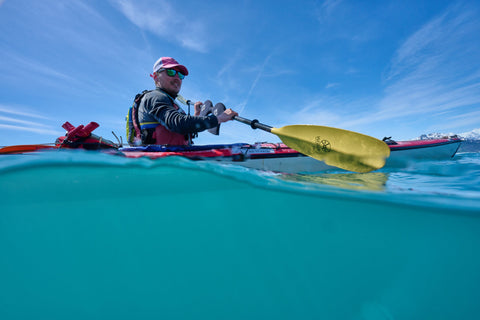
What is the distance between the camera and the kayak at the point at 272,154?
3311mm

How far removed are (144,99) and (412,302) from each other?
5480 mm

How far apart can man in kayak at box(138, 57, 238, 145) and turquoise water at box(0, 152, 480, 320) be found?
0.99m

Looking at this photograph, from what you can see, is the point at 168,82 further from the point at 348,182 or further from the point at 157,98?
the point at 348,182

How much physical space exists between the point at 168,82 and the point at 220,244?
3.57m

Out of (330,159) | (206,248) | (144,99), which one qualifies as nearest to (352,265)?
(330,159)

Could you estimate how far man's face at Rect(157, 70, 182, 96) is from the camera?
13.5 ft

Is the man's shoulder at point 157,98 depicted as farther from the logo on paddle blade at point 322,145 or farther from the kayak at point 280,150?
the logo on paddle blade at point 322,145

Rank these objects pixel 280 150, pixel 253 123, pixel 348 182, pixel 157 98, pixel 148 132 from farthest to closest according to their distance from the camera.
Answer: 1. pixel 280 150
2. pixel 253 123
3. pixel 148 132
4. pixel 157 98
5. pixel 348 182

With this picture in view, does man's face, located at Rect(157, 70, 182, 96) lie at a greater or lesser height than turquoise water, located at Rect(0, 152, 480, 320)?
greater

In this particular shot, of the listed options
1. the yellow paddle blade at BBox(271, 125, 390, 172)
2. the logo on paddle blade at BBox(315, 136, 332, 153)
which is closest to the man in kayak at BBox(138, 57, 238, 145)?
the yellow paddle blade at BBox(271, 125, 390, 172)

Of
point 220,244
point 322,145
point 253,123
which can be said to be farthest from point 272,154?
point 220,244

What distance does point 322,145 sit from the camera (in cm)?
428

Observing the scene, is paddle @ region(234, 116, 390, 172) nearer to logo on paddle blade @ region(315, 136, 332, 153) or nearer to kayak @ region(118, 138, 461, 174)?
logo on paddle blade @ region(315, 136, 332, 153)

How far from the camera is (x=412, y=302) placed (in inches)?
102
